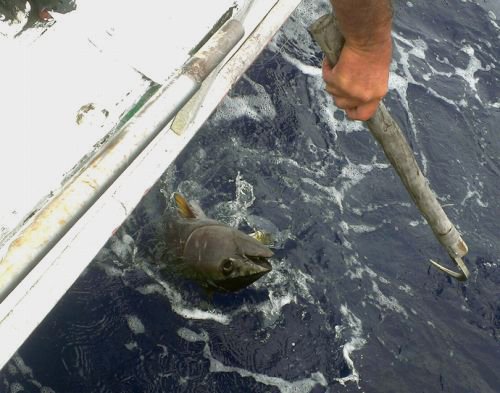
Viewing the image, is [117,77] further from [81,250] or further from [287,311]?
Answer: [287,311]

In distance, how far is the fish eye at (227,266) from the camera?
3418mm

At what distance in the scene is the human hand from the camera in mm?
2199

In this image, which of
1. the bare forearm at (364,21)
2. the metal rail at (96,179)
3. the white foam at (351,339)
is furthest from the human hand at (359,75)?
the white foam at (351,339)

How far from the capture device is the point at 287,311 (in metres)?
4.42

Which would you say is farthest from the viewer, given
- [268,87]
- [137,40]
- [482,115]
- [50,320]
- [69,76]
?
[482,115]

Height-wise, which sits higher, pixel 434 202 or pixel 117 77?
pixel 117 77

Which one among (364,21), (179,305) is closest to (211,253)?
(179,305)

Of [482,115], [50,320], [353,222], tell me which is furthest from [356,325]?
[482,115]

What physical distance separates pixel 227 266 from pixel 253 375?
3.62 feet

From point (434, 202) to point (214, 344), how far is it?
6.43 feet

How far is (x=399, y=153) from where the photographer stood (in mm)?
2756

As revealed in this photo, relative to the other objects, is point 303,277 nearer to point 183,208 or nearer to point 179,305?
point 179,305

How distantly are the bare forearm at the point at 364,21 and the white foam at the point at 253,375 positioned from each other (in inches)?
104

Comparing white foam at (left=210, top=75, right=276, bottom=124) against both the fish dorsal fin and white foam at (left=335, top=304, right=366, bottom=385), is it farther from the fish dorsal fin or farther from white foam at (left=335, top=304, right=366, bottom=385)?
white foam at (left=335, top=304, right=366, bottom=385)
